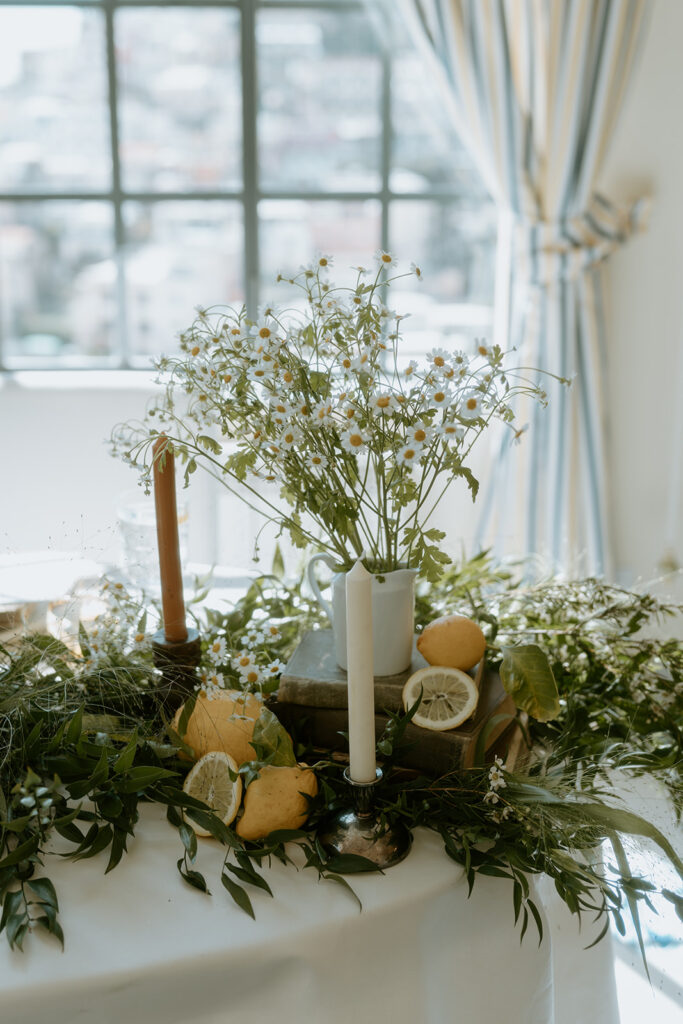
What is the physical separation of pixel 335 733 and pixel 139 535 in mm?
571

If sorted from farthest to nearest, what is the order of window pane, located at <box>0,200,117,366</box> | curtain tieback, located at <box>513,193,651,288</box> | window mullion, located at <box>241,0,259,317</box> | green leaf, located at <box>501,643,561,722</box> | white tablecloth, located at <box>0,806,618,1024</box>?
1. window pane, located at <box>0,200,117,366</box>
2. window mullion, located at <box>241,0,259,317</box>
3. curtain tieback, located at <box>513,193,651,288</box>
4. green leaf, located at <box>501,643,561,722</box>
5. white tablecloth, located at <box>0,806,618,1024</box>

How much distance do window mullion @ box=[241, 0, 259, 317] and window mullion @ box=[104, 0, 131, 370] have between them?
0.40 metres

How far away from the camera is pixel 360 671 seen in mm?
824

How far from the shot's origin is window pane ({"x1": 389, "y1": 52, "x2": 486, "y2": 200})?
2943mm

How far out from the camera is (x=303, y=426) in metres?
0.89

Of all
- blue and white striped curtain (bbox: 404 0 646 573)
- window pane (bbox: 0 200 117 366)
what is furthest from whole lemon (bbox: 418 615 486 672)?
window pane (bbox: 0 200 117 366)

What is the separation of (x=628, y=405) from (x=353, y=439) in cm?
227

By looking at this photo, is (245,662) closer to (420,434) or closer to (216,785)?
(216,785)

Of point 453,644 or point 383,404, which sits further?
point 453,644

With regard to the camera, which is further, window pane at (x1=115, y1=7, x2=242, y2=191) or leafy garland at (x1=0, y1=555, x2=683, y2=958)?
window pane at (x1=115, y1=7, x2=242, y2=191)

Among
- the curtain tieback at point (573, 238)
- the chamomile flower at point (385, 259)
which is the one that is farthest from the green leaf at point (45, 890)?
the curtain tieback at point (573, 238)

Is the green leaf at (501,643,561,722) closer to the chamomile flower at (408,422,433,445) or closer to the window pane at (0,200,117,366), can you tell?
the chamomile flower at (408,422,433,445)

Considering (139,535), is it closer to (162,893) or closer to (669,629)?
(162,893)

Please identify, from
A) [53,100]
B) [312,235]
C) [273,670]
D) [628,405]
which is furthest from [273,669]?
[53,100]
